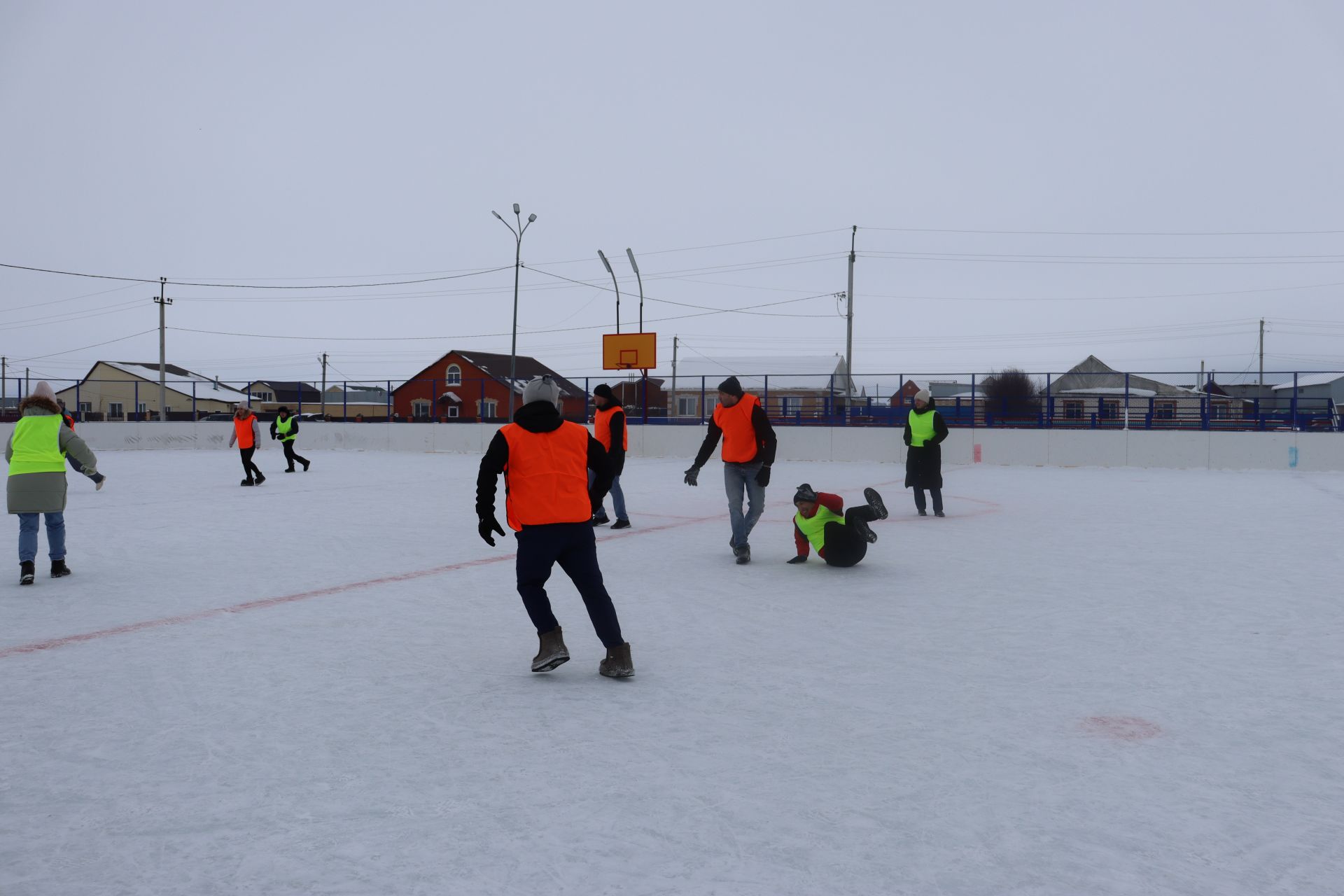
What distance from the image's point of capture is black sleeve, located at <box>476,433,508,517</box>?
195 inches

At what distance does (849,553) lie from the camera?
8594 millimetres

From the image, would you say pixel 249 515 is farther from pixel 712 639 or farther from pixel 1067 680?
pixel 1067 680

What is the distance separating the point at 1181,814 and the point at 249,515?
1209cm

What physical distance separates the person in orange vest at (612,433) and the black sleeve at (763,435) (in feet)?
4.04

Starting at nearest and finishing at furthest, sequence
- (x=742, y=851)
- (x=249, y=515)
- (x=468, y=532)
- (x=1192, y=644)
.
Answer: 1. (x=742, y=851)
2. (x=1192, y=644)
3. (x=468, y=532)
4. (x=249, y=515)

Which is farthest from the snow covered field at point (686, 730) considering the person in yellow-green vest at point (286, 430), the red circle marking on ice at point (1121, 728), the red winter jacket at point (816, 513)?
the person in yellow-green vest at point (286, 430)

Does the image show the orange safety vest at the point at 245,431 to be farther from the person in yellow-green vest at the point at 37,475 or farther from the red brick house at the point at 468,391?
the red brick house at the point at 468,391

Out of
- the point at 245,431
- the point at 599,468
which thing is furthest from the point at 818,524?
the point at 245,431

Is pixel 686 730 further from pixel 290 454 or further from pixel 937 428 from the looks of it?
pixel 290 454

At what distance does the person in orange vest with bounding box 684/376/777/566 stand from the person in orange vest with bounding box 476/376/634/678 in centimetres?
388

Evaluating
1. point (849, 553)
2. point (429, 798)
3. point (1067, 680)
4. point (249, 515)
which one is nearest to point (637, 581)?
point (849, 553)

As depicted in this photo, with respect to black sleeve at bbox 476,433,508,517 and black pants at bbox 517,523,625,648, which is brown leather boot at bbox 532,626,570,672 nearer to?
black pants at bbox 517,523,625,648

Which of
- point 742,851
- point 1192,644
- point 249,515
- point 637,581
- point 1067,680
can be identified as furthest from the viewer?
point 249,515

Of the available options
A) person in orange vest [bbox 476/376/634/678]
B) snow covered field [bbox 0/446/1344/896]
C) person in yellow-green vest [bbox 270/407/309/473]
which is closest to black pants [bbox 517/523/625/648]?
person in orange vest [bbox 476/376/634/678]
